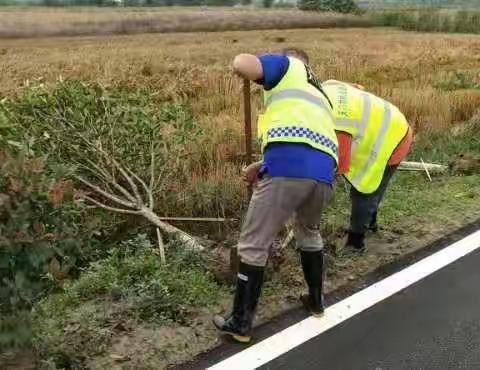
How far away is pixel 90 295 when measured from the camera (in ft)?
13.1

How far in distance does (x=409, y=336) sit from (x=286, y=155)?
1.33 meters

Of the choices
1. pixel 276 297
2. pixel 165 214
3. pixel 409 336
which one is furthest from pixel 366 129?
pixel 165 214

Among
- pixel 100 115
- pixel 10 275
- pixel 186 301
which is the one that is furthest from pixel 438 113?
pixel 10 275

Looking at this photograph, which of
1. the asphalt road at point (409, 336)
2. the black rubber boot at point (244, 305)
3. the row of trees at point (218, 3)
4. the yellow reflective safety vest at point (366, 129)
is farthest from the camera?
Answer: the row of trees at point (218, 3)

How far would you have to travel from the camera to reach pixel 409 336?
145 inches

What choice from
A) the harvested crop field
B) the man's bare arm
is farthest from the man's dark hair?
the harvested crop field

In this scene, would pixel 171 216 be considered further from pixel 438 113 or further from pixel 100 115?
pixel 438 113

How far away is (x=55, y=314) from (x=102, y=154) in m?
1.80

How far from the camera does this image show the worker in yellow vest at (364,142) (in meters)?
4.24

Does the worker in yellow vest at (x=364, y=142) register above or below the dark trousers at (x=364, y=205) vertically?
above

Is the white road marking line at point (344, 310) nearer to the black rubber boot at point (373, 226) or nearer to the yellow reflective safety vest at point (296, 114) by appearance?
the black rubber boot at point (373, 226)

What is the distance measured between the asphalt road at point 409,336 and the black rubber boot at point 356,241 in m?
0.61

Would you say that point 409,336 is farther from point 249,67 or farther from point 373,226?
point 249,67

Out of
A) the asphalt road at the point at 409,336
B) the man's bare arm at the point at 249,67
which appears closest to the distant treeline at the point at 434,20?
the asphalt road at the point at 409,336
